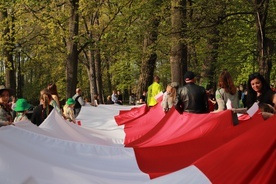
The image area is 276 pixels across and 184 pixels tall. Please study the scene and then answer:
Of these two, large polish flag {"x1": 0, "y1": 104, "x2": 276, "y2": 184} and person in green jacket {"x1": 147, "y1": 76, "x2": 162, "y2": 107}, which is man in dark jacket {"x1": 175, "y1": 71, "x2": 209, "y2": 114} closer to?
large polish flag {"x1": 0, "y1": 104, "x2": 276, "y2": 184}

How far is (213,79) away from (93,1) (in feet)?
21.4

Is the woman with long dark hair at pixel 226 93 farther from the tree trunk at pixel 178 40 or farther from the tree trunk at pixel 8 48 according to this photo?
the tree trunk at pixel 8 48

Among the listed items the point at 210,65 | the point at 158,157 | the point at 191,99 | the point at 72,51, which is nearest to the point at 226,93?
the point at 191,99

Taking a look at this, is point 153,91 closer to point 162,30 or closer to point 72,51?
point 162,30

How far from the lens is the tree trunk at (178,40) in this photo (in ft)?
51.8

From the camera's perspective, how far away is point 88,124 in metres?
12.7

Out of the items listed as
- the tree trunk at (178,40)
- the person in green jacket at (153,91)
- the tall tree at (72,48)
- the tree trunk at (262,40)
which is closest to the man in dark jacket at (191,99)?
the tree trunk at (262,40)

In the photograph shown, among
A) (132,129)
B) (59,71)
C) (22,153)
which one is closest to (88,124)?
(132,129)

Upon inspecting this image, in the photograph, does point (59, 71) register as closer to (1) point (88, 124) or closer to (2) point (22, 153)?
(1) point (88, 124)

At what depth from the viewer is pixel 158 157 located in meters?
5.43

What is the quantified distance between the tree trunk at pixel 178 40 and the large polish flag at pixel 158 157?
7.82 metres

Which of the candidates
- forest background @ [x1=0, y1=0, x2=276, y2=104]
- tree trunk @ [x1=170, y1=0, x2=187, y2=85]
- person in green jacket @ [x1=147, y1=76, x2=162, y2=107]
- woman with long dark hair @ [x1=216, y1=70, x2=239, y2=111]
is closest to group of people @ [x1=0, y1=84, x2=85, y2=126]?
woman with long dark hair @ [x1=216, y1=70, x2=239, y2=111]

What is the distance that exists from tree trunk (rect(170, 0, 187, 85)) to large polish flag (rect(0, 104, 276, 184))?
308 inches

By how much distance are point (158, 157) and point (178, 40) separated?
34.1ft
